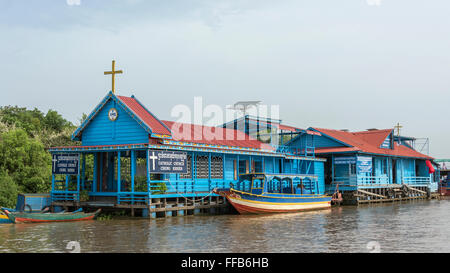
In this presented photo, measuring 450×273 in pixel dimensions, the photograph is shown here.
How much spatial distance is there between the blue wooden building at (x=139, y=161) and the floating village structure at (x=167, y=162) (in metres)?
0.06

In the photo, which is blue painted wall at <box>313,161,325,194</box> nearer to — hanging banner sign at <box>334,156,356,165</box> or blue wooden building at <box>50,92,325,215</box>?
hanging banner sign at <box>334,156,356,165</box>

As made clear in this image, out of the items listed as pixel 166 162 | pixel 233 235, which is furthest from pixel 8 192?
pixel 233 235

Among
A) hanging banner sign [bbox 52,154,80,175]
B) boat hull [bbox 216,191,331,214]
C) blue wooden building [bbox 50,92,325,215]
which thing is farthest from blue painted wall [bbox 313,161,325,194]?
hanging banner sign [bbox 52,154,80,175]

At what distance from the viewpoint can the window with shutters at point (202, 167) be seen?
2944 centimetres

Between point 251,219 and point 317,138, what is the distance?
20.0m

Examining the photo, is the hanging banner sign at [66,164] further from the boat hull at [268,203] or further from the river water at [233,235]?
the boat hull at [268,203]

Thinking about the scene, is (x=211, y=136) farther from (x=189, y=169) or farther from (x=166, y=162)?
(x=166, y=162)

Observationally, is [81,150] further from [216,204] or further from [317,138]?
[317,138]

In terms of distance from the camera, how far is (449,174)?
206 ft

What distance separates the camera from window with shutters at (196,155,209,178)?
96.6 feet

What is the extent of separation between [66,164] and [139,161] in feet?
17.5

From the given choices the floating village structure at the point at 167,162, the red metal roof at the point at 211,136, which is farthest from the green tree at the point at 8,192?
the red metal roof at the point at 211,136

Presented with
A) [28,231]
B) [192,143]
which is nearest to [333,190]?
[192,143]

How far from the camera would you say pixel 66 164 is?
27219 millimetres
